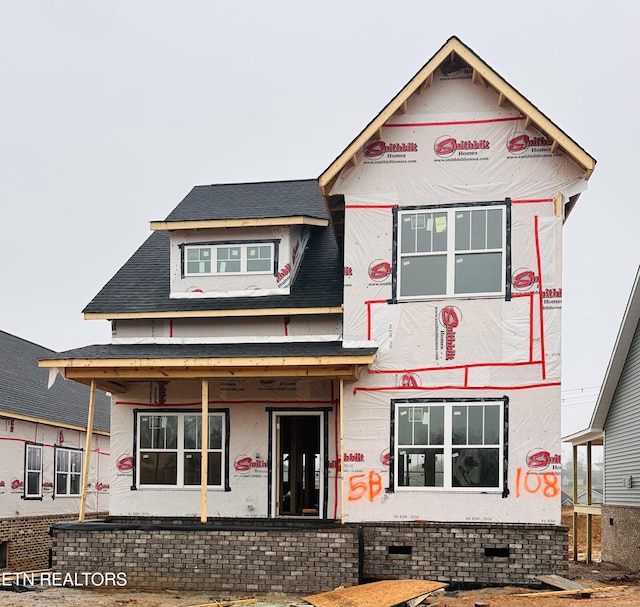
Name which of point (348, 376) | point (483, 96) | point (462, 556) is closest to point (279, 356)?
point (348, 376)

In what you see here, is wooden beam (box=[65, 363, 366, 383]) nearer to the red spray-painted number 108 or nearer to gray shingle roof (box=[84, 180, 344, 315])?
gray shingle roof (box=[84, 180, 344, 315])

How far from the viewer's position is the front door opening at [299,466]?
17.8 metres

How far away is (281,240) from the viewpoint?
17.8m

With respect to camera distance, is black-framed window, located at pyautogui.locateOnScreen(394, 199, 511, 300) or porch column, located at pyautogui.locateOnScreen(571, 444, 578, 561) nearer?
black-framed window, located at pyautogui.locateOnScreen(394, 199, 511, 300)

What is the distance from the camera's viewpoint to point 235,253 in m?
18.0

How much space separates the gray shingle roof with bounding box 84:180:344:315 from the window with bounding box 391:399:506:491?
2.81 meters

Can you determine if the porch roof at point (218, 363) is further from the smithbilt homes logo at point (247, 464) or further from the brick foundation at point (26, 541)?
the brick foundation at point (26, 541)

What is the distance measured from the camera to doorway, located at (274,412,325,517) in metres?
17.5

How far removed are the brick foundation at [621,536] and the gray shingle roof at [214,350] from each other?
32.1ft

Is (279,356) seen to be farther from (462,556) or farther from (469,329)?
(462,556)

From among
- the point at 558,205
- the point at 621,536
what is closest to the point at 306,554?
the point at 558,205

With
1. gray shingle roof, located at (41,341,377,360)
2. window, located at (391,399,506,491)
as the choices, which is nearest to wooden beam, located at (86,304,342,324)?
gray shingle roof, located at (41,341,377,360)

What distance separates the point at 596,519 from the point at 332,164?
3316cm

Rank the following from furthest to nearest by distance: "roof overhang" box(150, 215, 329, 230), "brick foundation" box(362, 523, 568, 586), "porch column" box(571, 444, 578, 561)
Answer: "porch column" box(571, 444, 578, 561), "roof overhang" box(150, 215, 329, 230), "brick foundation" box(362, 523, 568, 586)
